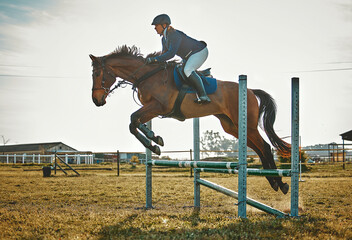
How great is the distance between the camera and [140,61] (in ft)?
17.9

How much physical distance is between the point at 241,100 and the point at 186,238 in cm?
178

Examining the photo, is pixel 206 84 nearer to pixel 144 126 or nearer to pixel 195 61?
pixel 195 61

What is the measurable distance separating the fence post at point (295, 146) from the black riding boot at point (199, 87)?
4.33ft

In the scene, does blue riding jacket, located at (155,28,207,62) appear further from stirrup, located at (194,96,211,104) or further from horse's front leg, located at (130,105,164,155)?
horse's front leg, located at (130,105,164,155)

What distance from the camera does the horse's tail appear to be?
552 cm

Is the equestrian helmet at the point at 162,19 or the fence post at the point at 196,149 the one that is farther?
the fence post at the point at 196,149

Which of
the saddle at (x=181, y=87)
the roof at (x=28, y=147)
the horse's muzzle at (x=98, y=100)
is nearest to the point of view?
the saddle at (x=181, y=87)

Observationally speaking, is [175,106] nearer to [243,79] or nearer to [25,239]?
[243,79]

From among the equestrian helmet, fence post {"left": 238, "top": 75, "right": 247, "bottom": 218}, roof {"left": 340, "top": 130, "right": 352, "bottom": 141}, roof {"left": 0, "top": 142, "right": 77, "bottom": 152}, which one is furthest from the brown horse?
roof {"left": 0, "top": 142, "right": 77, "bottom": 152}

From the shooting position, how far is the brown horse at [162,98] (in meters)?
5.06

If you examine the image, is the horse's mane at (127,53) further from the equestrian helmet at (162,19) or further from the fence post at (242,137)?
the fence post at (242,137)

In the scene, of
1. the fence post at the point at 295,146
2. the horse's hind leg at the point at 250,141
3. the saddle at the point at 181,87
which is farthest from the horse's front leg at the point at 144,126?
the fence post at the point at 295,146

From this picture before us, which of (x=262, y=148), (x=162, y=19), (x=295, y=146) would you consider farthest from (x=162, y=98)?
(x=295, y=146)

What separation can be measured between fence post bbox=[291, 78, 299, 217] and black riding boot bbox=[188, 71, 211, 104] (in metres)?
1.32
